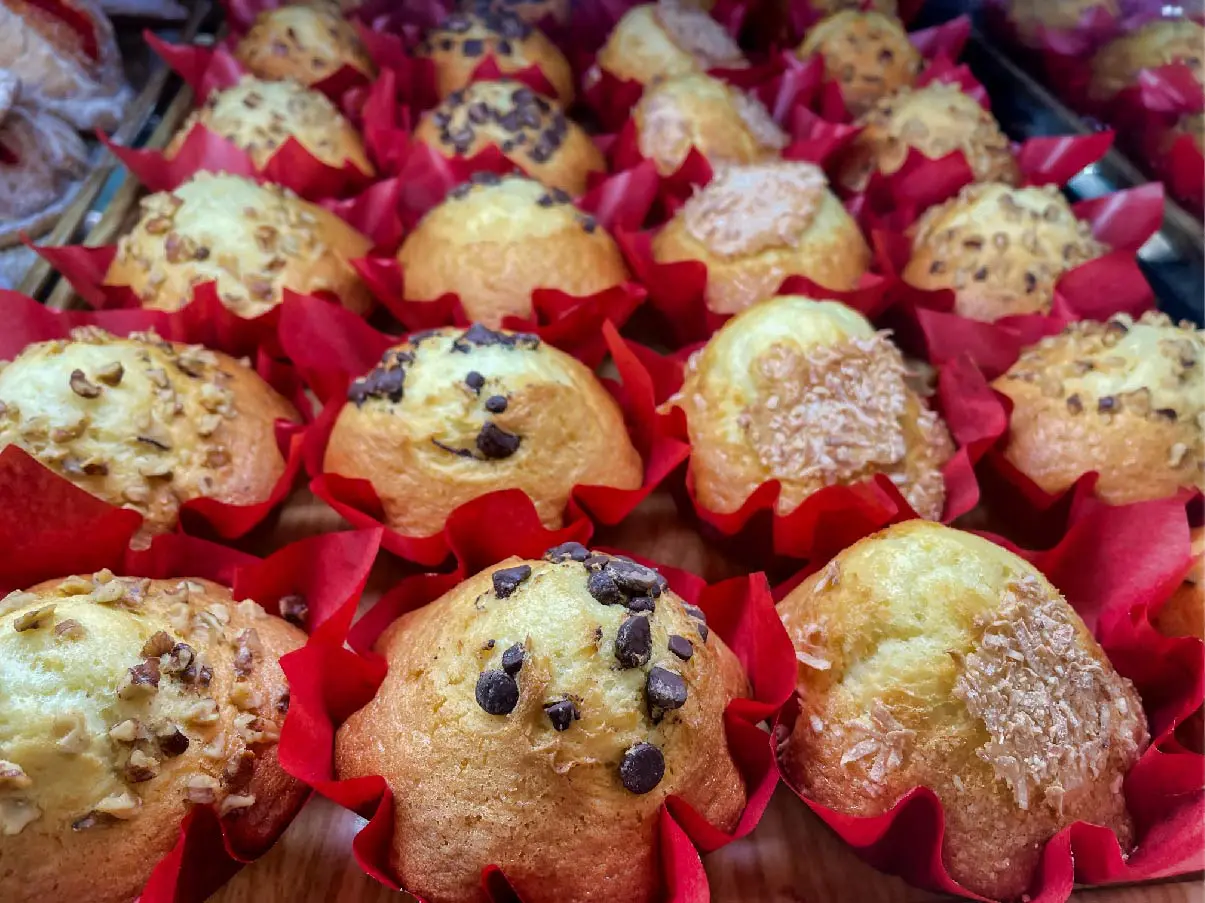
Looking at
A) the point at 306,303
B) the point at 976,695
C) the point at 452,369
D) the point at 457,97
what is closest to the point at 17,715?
the point at 452,369

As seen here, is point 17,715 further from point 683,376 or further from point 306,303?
point 683,376

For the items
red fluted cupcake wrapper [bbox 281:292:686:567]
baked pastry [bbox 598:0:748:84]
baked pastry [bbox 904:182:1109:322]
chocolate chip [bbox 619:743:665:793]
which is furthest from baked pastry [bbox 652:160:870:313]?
chocolate chip [bbox 619:743:665:793]

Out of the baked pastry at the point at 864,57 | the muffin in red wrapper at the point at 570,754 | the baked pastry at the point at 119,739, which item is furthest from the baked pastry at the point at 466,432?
the baked pastry at the point at 864,57

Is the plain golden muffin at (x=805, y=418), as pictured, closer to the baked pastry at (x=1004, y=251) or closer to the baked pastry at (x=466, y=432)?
the baked pastry at (x=466, y=432)

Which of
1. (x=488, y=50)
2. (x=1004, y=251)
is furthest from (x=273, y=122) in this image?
(x=1004, y=251)

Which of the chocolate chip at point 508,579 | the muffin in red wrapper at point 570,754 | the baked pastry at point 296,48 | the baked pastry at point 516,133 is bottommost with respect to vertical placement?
the muffin in red wrapper at point 570,754

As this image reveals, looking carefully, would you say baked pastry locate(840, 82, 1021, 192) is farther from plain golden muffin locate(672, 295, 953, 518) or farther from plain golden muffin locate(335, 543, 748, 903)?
plain golden muffin locate(335, 543, 748, 903)
